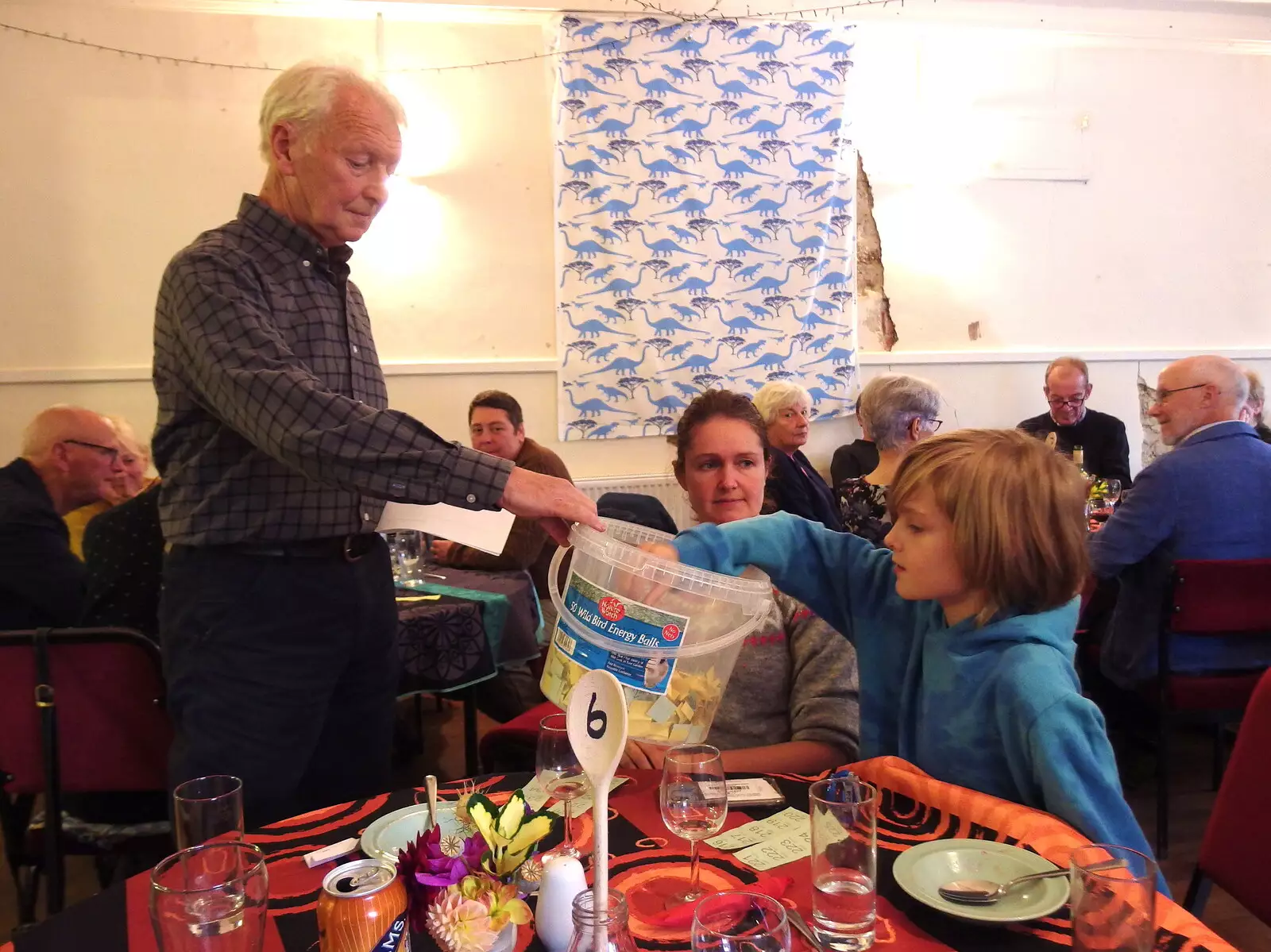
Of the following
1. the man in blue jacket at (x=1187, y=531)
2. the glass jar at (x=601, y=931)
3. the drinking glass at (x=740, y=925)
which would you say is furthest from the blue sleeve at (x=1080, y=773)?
the man in blue jacket at (x=1187, y=531)

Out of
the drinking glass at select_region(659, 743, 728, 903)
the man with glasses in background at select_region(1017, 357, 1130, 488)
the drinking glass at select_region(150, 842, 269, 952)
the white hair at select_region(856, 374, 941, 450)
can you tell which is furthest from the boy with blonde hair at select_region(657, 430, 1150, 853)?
the man with glasses in background at select_region(1017, 357, 1130, 488)

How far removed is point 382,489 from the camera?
128 cm

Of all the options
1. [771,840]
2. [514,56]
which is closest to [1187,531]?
[771,840]

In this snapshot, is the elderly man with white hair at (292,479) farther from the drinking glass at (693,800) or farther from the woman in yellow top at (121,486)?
the woman in yellow top at (121,486)

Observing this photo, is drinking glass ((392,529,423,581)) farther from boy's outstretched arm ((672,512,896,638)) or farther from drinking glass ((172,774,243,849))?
drinking glass ((172,774,243,849))

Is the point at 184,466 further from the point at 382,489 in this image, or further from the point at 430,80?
the point at 430,80

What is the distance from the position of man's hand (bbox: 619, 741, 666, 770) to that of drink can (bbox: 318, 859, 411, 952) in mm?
Result: 589

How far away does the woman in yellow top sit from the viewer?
2.95m

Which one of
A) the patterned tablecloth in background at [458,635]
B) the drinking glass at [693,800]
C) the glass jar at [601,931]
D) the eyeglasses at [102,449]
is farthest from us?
the eyeglasses at [102,449]

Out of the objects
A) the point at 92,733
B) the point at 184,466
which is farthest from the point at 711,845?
the point at 92,733

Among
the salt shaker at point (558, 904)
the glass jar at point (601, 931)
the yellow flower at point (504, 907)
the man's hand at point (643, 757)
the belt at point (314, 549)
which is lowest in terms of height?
the man's hand at point (643, 757)

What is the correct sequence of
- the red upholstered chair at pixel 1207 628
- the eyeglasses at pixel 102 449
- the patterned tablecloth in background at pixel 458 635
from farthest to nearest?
the eyeglasses at pixel 102 449
the red upholstered chair at pixel 1207 628
the patterned tablecloth in background at pixel 458 635

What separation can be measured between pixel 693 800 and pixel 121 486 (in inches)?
103

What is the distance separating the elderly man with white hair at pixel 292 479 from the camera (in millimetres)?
1292
